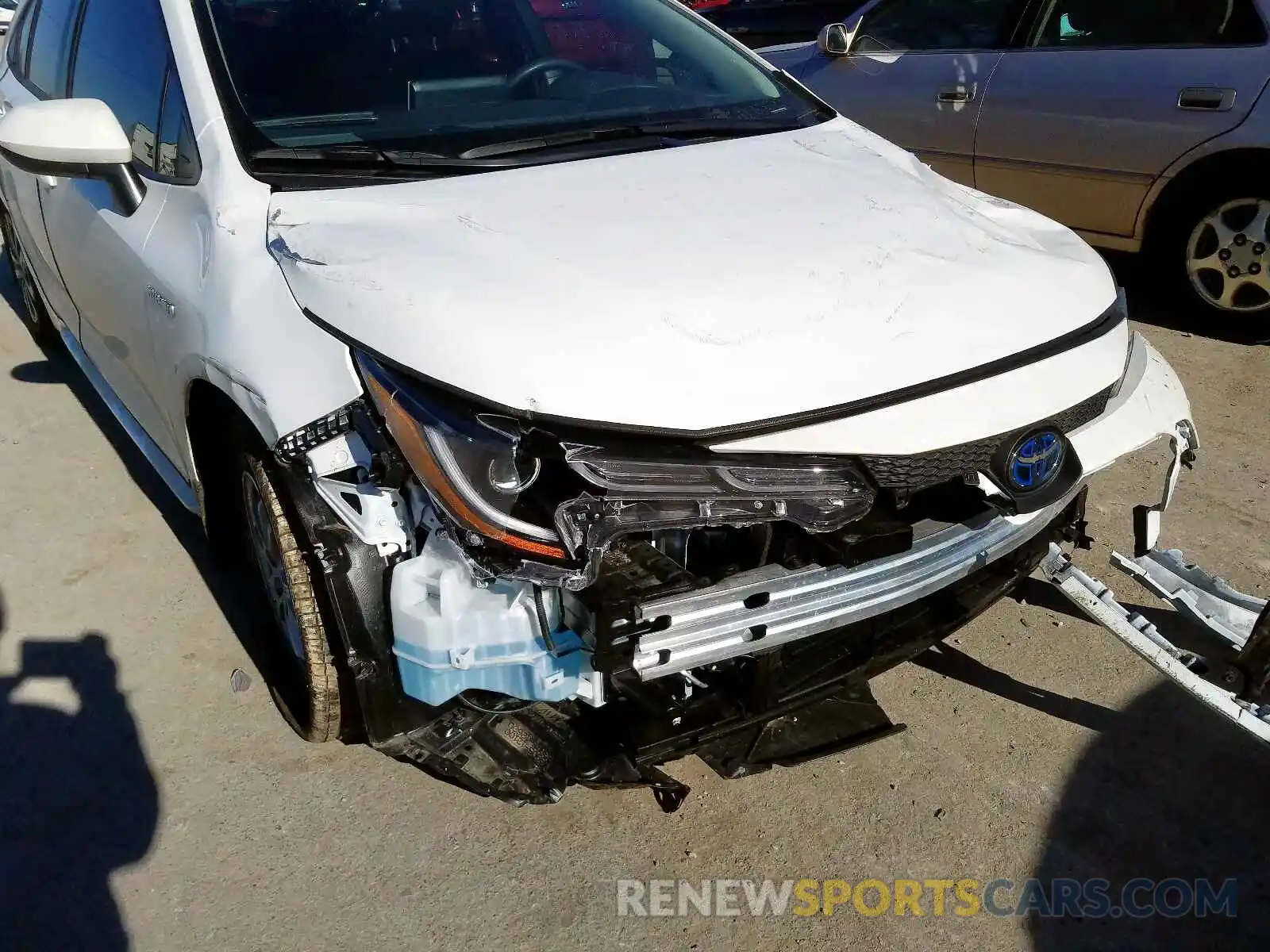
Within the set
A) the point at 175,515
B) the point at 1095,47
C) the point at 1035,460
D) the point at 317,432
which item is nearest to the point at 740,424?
the point at 1035,460

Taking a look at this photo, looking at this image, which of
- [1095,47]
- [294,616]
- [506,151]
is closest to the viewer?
[294,616]

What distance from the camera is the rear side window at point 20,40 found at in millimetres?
3850

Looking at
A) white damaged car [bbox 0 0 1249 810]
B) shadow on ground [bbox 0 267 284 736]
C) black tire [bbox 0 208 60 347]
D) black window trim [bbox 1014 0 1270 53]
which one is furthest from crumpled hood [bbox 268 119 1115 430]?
black tire [bbox 0 208 60 347]

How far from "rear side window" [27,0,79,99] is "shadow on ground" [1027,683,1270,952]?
11.8 feet

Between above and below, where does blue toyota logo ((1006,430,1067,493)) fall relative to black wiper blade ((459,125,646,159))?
below

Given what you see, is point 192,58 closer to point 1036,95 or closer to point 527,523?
point 527,523

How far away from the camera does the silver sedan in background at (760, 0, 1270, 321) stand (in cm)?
430

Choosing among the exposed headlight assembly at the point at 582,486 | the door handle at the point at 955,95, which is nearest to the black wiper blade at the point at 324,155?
the exposed headlight assembly at the point at 582,486

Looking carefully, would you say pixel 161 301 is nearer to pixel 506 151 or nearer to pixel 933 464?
pixel 506 151

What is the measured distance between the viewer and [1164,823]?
2.26m

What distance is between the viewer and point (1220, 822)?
2.26m

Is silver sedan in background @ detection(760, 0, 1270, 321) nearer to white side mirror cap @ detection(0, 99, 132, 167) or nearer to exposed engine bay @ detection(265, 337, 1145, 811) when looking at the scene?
exposed engine bay @ detection(265, 337, 1145, 811)

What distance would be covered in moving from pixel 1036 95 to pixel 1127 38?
0.43m

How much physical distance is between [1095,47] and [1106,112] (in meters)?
0.34
